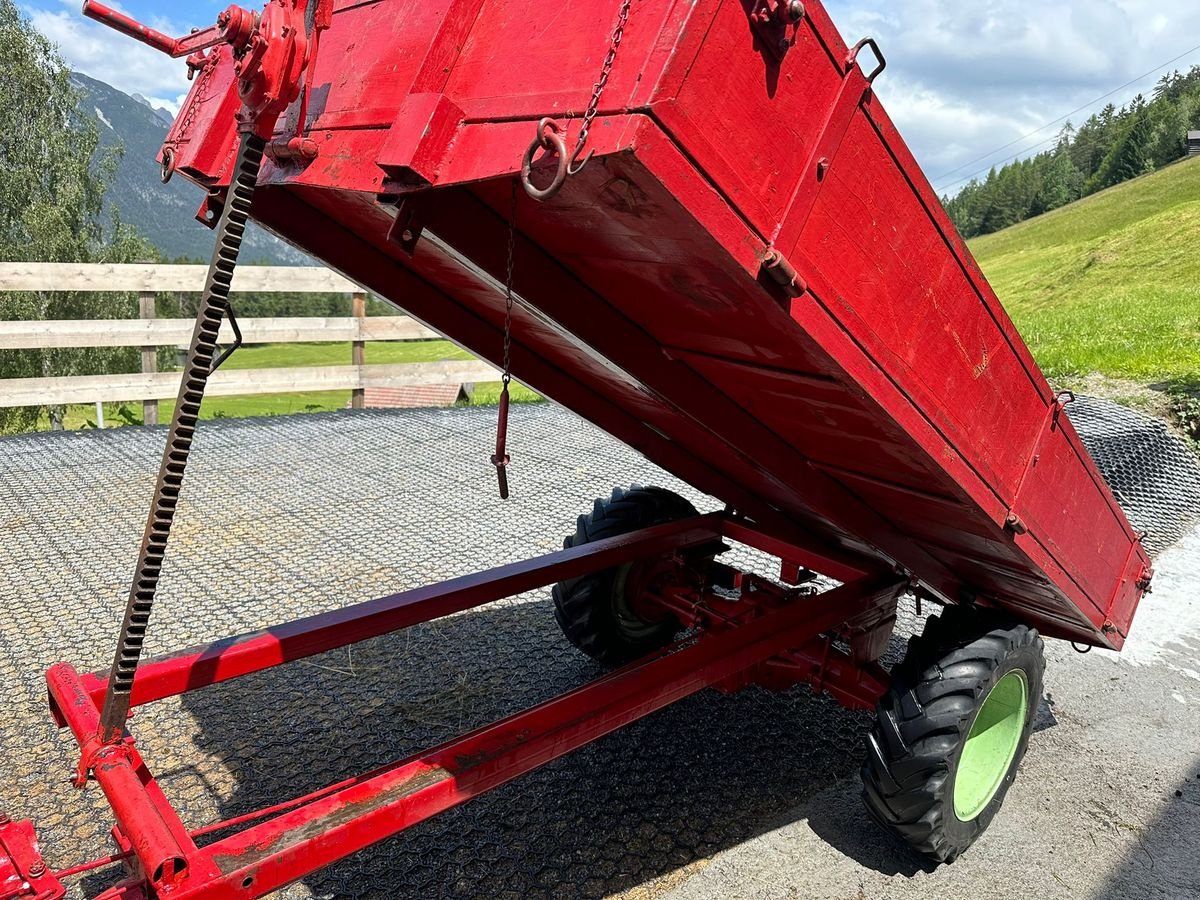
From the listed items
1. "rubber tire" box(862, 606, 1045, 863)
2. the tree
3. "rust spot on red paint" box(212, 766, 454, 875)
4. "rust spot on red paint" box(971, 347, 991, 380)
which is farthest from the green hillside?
the tree

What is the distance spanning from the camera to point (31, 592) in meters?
4.87

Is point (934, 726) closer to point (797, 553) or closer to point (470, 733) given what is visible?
point (797, 553)

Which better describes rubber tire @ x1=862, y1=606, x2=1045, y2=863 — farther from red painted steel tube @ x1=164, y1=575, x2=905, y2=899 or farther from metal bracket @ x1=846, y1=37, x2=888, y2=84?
metal bracket @ x1=846, y1=37, x2=888, y2=84

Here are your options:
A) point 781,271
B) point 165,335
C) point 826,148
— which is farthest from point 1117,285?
point 781,271

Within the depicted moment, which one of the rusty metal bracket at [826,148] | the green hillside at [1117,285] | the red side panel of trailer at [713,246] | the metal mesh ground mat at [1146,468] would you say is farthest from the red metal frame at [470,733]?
the green hillside at [1117,285]

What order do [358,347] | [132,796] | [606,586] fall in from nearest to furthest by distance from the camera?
[132,796] → [606,586] → [358,347]

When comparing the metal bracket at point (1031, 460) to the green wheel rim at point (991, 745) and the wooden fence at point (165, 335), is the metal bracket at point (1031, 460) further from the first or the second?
the wooden fence at point (165, 335)

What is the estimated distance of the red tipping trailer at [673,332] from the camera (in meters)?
1.63

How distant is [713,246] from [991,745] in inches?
108

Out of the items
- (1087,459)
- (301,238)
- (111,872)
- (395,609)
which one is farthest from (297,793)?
(1087,459)

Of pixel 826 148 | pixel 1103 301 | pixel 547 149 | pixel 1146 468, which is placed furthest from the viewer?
pixel 1103 301

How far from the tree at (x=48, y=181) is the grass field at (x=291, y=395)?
210cm

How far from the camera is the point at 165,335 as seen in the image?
8758mm

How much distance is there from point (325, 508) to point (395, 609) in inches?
152
